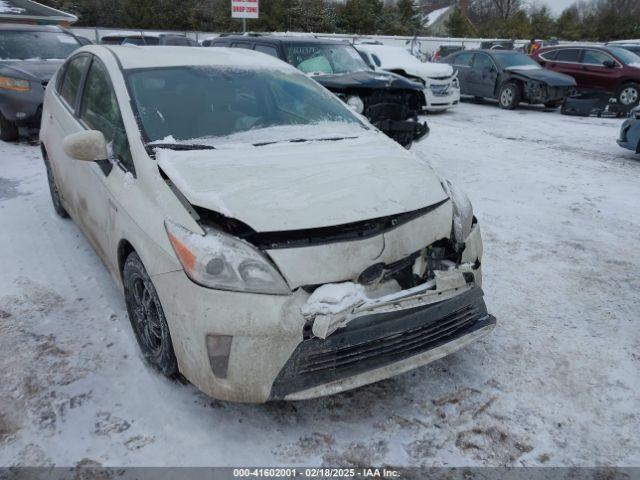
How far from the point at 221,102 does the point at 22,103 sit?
17.4 ft

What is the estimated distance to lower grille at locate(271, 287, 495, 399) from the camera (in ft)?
7.02

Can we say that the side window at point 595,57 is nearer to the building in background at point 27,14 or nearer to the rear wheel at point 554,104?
the rear wheel at point 554,104

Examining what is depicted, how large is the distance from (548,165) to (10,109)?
7825mm

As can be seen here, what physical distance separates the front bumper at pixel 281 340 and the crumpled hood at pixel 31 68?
6378mm

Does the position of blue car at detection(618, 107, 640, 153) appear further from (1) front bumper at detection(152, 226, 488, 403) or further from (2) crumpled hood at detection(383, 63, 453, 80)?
(1) front bumper at detection(152, 226, 488, 403)

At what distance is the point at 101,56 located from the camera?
135 inches

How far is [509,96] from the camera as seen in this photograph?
12727mm

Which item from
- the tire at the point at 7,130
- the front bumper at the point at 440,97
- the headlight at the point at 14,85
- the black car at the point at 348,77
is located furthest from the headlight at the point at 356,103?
the tire at the point at 7,130

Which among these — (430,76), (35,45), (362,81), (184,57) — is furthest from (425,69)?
(184,57)

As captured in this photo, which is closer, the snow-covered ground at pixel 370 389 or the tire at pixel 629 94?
the snow-covered ground at pixel 370 389

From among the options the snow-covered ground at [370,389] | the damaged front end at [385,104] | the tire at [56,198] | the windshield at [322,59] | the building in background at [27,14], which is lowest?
the snow-covered ground at [370,389]

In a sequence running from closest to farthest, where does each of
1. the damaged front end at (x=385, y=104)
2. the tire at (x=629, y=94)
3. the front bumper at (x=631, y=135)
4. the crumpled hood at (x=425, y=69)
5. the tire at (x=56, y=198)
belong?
the tire at (x=56, y=198)
the damaged front end at (x=385, y=104)
the front bumper at (x=631, y=135)
the crumpled hood at (x=425, y=69)
the tire at (x=629, y=94)

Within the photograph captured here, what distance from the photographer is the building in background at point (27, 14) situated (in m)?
12.7

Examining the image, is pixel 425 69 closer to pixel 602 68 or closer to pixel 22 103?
pixel 602 68
